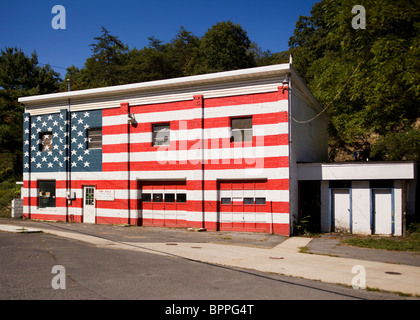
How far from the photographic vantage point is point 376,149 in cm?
2828

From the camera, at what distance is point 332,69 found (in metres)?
29.7

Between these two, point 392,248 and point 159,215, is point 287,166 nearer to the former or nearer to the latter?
point 392,248

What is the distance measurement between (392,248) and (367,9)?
37.3 feet

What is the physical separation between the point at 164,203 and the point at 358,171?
10.6 meters

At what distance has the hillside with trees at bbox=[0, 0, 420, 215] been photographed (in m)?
16.9

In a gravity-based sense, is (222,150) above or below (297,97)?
below

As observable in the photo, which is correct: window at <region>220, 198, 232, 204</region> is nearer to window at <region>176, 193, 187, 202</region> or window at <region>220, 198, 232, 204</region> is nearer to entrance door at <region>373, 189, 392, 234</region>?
window at <region>176, 193, 187, 202</region>

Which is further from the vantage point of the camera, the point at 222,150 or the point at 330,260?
the point at 222,150

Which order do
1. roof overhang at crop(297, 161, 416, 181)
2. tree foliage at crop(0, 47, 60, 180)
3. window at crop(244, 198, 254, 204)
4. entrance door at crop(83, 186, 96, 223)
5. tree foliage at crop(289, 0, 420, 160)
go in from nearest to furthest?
tree foliage at crop(289, 0, 420, 160) → roof overhang at crop(297, 161, 416, 181) → window at crop(244, 198, 254, 204) → entrance door at crop(83, 186, 96, 223) → tree foliage at crop(0, 47, 60, 180)

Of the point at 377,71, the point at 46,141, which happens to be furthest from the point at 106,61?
the point at 377,71

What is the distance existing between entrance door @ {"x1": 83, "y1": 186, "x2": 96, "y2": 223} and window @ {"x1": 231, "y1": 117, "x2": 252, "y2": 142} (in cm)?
985

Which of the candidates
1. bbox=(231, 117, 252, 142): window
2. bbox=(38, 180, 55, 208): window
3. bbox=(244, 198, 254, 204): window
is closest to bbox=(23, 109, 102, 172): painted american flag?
bbox=(38, 180, 55, 208): window

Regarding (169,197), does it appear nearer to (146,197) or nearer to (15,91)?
(146,197)
